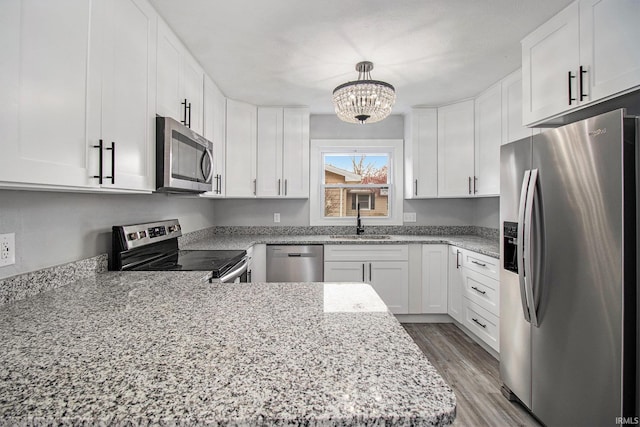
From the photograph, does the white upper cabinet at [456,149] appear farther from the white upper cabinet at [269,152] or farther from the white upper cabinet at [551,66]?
the white upper cabinet at [269,152]

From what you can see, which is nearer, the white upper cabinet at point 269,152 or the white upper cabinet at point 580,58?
the white upper cabinet at point 580,58

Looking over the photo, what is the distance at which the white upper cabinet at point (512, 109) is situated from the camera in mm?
2420

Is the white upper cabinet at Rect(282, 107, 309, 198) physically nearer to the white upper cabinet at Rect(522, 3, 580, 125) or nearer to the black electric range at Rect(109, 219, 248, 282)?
the black electric range at Rect(109, 219, 248, 282)

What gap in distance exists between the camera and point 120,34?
135 cm

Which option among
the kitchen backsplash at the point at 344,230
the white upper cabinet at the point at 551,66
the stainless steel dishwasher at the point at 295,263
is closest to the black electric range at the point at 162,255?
the stainless steel dishwasher at the point at 295,263

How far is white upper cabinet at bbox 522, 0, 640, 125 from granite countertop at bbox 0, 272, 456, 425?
163 cm

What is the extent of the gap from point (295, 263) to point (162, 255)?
4.39 ft

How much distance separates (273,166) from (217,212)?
3.08 feet

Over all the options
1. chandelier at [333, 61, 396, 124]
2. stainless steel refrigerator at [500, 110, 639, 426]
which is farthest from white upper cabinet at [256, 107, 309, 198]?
stainless steel refrigerator at [500, 110, 639, 426]

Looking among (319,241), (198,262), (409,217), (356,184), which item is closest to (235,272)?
(198,262)

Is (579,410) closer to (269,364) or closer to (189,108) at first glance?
(269,364)

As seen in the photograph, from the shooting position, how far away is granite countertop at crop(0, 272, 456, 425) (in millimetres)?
508

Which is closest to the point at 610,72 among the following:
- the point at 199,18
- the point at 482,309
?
the point at 482,309

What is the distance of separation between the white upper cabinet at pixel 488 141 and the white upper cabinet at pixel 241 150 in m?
2.33
